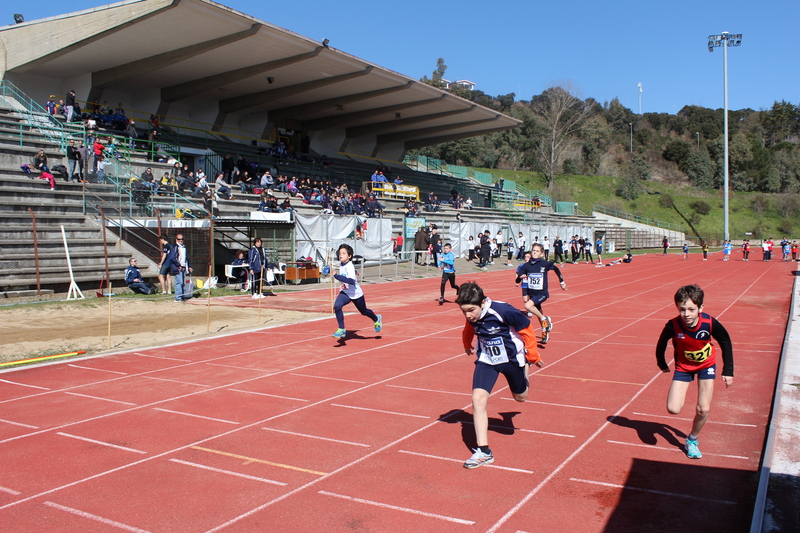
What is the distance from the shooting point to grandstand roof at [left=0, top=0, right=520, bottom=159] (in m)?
26.4

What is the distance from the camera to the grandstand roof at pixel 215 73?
26359 mm

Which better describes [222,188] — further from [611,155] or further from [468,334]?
[611,155]

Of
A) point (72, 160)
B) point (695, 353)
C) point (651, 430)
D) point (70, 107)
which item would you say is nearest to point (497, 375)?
point (695, 353)

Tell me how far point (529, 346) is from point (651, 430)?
172 centimetres

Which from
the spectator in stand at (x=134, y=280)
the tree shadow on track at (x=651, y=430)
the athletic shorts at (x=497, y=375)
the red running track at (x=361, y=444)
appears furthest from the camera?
the spectator in stand at (x=134, y=280)

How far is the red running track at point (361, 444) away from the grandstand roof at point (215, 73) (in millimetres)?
20029

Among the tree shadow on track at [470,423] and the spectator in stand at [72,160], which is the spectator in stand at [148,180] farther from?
the tree shadow on track at [470,423]

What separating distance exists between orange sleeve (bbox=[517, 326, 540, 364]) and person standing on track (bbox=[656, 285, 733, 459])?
118 cm

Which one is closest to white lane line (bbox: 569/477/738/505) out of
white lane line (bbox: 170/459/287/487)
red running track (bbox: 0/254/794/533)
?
red running track (bbox: 0/254/794/533)

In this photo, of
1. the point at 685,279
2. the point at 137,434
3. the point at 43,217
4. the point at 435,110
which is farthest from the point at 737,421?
the point at 435,110

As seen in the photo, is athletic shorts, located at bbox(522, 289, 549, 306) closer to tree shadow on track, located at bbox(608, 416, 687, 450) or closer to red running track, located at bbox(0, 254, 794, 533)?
red running track, located at bbox(0, 254, 794, 533)

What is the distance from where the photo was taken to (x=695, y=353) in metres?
5.74

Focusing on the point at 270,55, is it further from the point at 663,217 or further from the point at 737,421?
the point at 663,217

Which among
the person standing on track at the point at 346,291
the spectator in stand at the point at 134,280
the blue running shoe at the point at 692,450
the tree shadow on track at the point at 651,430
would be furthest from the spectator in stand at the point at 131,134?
the blue running shoe at the point at 692,450
